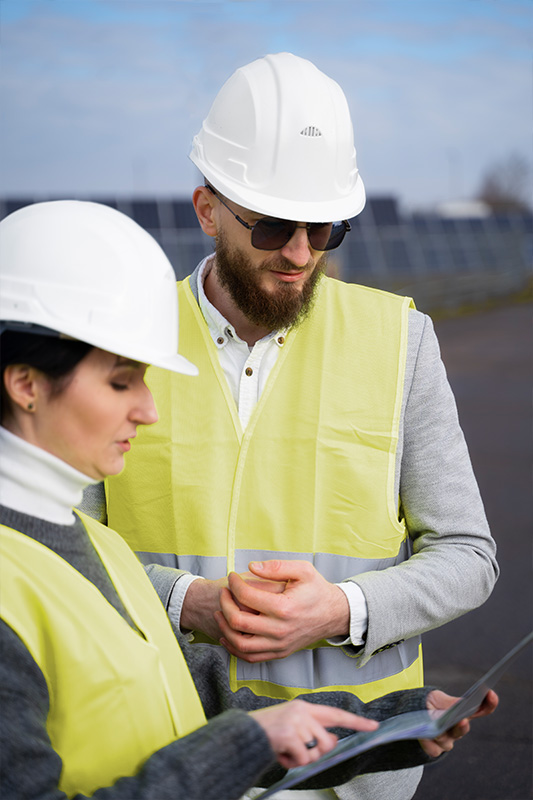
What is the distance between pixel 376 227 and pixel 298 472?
73.7 ft

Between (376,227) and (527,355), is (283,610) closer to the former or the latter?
(527,355)

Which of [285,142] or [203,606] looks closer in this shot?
[203,606]

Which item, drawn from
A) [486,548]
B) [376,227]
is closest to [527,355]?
[376,227]

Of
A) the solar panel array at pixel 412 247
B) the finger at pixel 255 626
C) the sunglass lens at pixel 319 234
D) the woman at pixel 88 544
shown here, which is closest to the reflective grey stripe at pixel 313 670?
the finger at pixel 255 626

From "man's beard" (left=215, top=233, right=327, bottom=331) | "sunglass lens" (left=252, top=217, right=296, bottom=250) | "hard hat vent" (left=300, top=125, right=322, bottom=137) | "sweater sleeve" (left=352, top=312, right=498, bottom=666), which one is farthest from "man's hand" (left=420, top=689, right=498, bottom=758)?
"hard hat vent" (left=300, top=125, right=322, bottom=137)

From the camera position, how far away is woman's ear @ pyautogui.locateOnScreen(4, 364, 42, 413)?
1444 millimetres

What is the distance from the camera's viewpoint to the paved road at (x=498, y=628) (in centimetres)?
411

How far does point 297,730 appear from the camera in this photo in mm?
1445

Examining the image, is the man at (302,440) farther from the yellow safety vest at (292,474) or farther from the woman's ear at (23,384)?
the woman's ear at (23,384)

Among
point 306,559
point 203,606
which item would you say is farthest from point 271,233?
point 203,606

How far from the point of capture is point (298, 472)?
7.51 ft

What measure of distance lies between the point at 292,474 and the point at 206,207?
0.79 metres

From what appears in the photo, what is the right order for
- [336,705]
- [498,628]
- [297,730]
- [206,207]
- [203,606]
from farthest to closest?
[498,628] → [206,207] → [203,606] → [336,705] → [297,730]

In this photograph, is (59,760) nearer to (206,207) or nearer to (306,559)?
(306,559)
